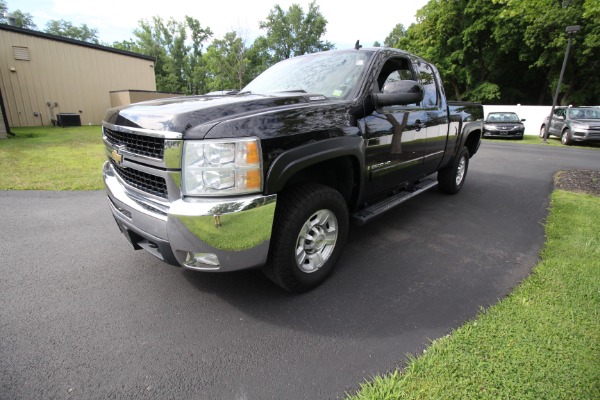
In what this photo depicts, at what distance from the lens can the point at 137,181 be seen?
2.37 m

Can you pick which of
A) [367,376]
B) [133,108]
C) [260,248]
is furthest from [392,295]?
[133,108]

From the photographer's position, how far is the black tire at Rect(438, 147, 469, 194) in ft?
17.1

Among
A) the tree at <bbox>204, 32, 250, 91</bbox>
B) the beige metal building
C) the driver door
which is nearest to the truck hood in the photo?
the driver door

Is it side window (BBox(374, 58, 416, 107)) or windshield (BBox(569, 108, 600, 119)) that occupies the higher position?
side window (BBox(374, 58, 416, 107))

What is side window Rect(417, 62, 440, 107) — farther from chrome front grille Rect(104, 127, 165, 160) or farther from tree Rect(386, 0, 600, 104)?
tree Rect(386, 0, 600, 104)

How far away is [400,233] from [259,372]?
2.56 m

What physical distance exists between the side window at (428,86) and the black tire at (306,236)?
2.15 m

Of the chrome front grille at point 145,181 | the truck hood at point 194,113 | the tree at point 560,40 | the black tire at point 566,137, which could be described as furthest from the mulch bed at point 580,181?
the tree at point 560,40

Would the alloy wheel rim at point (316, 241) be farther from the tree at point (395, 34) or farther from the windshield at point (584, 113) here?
the tree at point (395, 34)

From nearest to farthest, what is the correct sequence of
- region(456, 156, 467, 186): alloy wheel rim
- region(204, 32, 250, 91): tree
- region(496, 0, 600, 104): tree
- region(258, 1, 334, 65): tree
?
region(456, 156, 467, 186): alloy wheel rim
region(496, 0, 600, 104): tree
region(204, 32, 250, 91): tree
region(258, 1, 334, 65): tree

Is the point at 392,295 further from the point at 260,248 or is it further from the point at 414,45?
the point at 414,45

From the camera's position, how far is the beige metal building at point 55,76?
17.5 m

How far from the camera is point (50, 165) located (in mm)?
7605

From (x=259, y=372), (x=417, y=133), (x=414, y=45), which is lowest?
(x=259, y=372)
